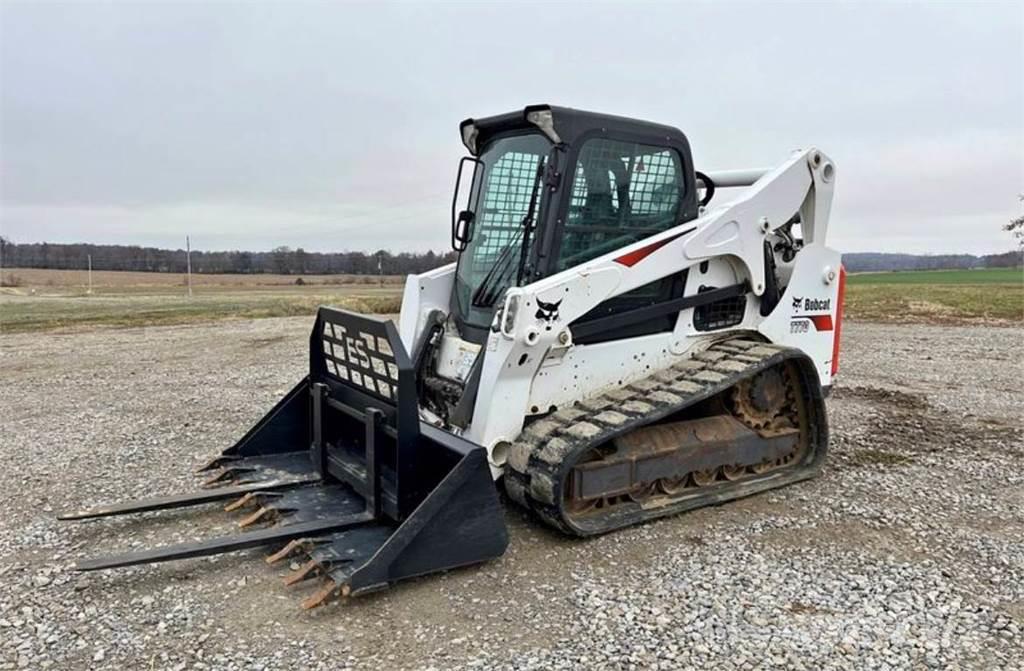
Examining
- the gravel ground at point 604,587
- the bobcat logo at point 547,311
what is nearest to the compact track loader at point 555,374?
the bobcat logo at point 547,311

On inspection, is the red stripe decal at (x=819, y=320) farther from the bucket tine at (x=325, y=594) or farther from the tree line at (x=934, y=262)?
the tree line at (x=934, y=262)

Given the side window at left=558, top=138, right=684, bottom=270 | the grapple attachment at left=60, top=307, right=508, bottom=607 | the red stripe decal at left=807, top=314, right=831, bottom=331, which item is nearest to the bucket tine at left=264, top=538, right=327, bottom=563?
the grapple attachment at left=60, top=307, right=508, bottom=607

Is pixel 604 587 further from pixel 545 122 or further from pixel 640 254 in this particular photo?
pixel 545 122

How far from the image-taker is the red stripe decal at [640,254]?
5152mm

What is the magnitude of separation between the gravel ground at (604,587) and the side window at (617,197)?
1934 millimetres

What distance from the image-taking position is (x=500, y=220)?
220 inches

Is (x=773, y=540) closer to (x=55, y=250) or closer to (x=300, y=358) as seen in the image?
(x=300, y=358)

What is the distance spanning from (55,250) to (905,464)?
3267 inches

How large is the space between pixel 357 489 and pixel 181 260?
7509 cm

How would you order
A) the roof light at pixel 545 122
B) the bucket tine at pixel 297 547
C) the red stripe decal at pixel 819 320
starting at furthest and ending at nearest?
1. the red stripe decal at pixel 819 320
2. the roof light at pixel 545 122
3. the bucket tine at pixel 297 547

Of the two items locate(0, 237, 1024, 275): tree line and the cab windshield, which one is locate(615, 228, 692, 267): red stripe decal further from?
locate(0, 237, 1024, 275): tree line

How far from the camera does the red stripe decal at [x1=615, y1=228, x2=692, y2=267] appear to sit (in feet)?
16.9

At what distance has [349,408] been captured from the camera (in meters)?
4.92

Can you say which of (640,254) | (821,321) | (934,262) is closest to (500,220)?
(640,254)
